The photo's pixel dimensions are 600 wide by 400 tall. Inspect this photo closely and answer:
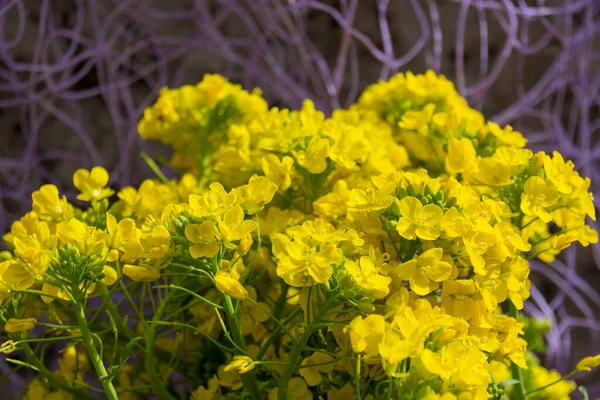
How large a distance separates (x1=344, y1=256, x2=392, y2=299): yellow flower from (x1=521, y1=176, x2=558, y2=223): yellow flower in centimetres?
16

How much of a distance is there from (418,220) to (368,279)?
59mm

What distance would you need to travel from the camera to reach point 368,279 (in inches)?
15.8

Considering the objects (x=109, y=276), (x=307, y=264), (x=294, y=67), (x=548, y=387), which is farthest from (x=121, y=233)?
(x=294, y=67)

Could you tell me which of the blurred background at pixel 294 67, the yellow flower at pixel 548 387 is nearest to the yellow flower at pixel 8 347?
the yellow flower at pixel 548 387

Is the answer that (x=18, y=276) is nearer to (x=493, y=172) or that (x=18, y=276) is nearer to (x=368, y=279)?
A: (x=368, y=279)

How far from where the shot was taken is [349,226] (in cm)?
48

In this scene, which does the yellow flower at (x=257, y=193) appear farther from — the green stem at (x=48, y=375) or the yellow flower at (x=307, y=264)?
the green stem at (x=48, y=375)

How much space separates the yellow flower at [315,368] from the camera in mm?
449

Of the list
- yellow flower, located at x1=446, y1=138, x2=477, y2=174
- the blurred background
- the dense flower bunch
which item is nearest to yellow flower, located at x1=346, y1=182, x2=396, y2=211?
the dense flower bunch

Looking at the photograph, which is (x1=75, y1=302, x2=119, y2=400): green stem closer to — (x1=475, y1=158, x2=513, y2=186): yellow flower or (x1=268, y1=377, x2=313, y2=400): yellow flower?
(x1=268, y1=377, x2=313, y2=400): yellow flower

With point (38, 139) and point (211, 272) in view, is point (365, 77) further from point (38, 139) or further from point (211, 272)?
point (211, 272)

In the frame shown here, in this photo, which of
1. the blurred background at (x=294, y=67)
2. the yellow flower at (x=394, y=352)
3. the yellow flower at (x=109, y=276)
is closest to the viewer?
the yellow flower at (x=394, y=352)

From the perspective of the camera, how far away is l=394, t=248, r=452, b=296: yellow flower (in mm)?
415

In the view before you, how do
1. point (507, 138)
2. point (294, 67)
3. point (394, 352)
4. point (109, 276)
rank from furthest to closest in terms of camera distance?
point (294, 67) < point (507, 138) < point (109, 276) < point (394, 352)
